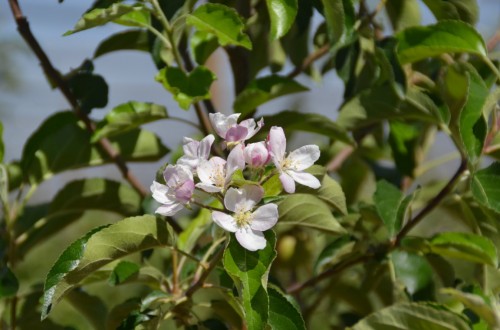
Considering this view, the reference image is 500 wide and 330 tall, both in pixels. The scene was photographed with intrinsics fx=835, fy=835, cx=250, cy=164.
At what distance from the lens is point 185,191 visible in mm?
841

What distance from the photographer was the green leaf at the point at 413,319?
987 mm

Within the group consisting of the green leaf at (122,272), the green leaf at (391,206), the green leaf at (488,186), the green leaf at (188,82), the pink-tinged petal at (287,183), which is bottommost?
the green leaf at (391,206)

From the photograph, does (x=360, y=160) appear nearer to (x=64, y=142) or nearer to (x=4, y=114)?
(x=64, y=142)

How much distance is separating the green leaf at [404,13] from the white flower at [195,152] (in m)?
0.62

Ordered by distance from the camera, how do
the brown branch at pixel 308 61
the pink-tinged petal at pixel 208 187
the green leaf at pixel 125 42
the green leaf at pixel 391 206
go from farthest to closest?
the brown branch at pixel 308 61
the green leaf at pixel 125 42
the green leaf at pixel 391 206
the pink-tinged petal at pixel 208 187

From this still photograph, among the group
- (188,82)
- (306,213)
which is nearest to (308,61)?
(188,82)

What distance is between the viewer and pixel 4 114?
596cm

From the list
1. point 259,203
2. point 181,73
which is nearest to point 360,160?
point 181,73

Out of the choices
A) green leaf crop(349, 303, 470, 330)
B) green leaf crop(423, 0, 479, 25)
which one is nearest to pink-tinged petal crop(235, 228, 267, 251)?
green leaf crop(349, 303, 470, 330)

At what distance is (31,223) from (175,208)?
613 mm

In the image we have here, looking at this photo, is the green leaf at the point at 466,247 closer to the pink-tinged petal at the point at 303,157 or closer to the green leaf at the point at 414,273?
the green leaf at the point at 414,273

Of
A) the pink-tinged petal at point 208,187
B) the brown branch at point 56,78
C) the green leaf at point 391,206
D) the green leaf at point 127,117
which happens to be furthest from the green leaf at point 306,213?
the brown branch at point 56,78

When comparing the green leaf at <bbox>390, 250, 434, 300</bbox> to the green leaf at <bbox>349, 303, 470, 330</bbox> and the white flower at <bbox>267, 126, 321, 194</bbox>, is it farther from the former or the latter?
the white flower at <bbox>267, 126, 321, 194</bbox>

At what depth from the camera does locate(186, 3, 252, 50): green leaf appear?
40.8 inches
